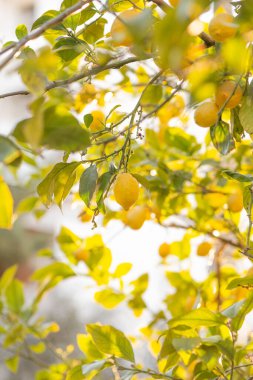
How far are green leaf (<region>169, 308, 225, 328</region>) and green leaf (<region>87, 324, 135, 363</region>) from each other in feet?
0.31

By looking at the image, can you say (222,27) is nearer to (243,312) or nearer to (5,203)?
(5,203)

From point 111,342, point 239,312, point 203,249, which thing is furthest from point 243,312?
point 203,249

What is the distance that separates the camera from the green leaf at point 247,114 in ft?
1.77

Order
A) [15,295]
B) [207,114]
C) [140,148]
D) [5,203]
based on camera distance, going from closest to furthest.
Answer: [5,203] < [207,114] < [140,148] < [15,295]

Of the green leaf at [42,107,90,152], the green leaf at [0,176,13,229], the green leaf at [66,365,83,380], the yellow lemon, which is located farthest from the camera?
the yellow lemon

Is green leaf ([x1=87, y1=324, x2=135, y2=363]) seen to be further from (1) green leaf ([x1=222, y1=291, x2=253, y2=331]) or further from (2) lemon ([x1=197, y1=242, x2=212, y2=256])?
(2) lemon ([x1=197, y1=242, x2=212, y2=256])

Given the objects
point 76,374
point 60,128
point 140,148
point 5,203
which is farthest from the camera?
point 140,148

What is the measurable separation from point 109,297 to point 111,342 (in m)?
0.36

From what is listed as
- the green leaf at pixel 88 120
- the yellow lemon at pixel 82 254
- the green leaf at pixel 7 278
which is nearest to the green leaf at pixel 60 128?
the green leaf at pixel 88 120

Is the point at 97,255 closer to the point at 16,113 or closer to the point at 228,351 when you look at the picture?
the point at 228,351

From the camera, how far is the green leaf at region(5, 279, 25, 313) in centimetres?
124

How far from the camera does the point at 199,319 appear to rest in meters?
0.65

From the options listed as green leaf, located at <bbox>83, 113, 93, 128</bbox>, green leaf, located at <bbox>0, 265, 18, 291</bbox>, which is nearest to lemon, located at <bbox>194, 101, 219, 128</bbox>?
green leaf, located at <bbox>83, 113, 93, 128</bbox>

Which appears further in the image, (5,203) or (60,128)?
(5,203)
